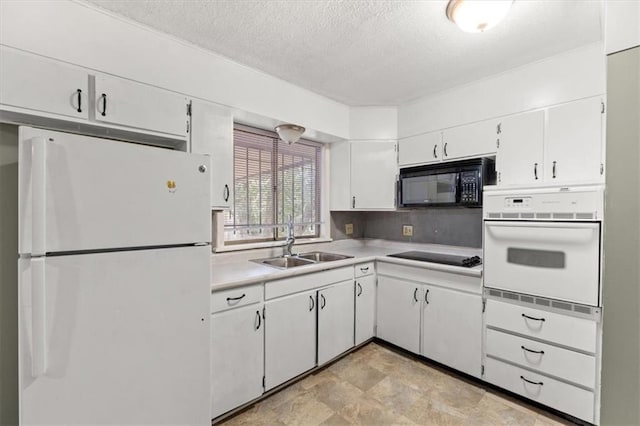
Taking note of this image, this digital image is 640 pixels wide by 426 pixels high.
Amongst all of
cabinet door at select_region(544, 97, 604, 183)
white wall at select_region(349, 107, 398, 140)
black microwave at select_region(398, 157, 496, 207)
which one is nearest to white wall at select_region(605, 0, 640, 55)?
cabinet door at select_region(544, 97, 604, 183)

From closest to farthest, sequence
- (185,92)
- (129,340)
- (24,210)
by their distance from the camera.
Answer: (24,210) → (129,340) → (185,92)

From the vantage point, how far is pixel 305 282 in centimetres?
220

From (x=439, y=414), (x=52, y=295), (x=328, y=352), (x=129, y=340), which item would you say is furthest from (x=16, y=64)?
(x=439, y=414)

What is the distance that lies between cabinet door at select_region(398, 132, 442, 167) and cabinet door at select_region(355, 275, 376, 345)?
1.22m

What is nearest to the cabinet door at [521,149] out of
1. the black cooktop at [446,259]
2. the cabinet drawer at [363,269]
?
the black cooktop at [446,259]

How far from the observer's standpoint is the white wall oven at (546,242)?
167cm

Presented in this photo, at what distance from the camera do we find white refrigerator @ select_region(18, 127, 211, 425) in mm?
1081

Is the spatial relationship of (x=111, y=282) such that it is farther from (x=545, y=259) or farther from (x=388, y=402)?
(x=545, y=259)

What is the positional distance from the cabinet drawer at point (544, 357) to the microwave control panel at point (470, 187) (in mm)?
1011

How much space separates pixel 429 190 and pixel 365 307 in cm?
125

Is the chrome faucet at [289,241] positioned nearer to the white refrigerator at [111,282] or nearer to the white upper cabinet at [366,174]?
the white upper cabinet at [366,174]

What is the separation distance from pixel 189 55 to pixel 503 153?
2423mm

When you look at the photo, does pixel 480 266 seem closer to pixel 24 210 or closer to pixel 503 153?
pixel 503 153

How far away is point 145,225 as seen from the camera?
134cm
